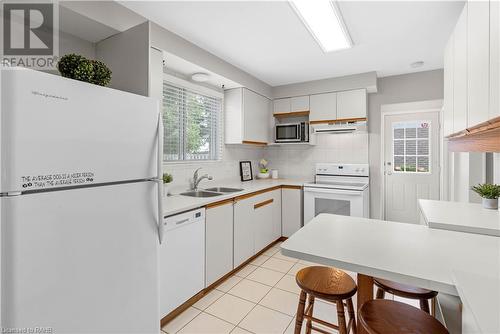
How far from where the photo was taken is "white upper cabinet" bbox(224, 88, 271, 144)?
3.41 metres

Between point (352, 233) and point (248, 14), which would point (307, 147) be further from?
point (352, 233)

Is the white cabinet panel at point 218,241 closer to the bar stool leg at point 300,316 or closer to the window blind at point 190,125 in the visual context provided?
→ the window blind at point 190,125

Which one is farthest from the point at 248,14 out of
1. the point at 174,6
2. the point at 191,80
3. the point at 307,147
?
the point at 307,147

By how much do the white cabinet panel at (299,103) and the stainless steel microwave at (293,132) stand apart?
0.80 ft

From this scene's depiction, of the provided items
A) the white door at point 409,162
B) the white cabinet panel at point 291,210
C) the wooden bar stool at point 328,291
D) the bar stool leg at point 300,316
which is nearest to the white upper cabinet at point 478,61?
the wooden bar stool at point 328,291

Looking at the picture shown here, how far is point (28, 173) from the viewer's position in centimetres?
98

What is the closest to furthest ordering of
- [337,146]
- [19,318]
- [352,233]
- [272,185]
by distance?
1. [19,318]
2. [352,233]
3. [272,185]
4. [337,146]

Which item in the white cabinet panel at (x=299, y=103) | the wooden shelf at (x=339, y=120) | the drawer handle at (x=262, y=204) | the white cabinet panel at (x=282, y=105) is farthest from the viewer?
the white cabinet panel at (x=282, y=105)

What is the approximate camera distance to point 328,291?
1339 mm

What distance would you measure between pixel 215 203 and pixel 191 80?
5.12ft

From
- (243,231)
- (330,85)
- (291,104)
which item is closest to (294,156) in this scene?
(291,104)

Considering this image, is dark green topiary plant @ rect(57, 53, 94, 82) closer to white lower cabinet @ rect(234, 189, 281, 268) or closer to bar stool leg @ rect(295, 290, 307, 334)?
bar stool leg @ rect(295, 290, 307, 334)

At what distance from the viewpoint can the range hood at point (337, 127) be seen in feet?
11.5

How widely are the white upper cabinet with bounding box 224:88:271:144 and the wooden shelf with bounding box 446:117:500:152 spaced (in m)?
2.31
